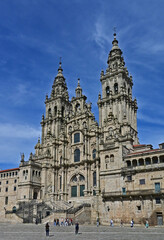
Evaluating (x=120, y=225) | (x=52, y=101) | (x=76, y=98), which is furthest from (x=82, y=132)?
(x=120, y=225)

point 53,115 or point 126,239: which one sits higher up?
point 53,115

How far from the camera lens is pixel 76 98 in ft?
219

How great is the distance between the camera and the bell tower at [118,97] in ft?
189

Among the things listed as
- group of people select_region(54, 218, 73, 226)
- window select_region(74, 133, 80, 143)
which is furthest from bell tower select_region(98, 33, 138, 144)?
group of people select_region(54, 218, 73, 226)

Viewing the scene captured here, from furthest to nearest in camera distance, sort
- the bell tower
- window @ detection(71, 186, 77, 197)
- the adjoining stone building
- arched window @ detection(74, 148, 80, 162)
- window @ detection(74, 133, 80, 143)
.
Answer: window @ detection(74, 133, 80, 143) → arched window @ detection(74, 148, 80, 162) → window @ detection(71, 186, 77, 197) → the bell tower → the adjoining stone building

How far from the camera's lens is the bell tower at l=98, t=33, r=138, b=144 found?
57.5 metres

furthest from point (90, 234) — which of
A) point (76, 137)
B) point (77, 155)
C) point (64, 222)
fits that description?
point (76, 137)

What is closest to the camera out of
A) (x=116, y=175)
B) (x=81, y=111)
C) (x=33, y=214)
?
(x=116, y=175)

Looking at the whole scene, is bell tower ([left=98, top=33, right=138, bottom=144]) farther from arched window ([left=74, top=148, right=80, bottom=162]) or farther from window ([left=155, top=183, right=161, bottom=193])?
window ([left=155, top=183, right=161, bottom=193])

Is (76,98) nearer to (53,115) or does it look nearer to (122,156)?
(53,115)

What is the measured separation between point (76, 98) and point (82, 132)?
10.1 m

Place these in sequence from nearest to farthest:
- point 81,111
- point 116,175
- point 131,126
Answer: point 116,175
point 131,126
point 81,111

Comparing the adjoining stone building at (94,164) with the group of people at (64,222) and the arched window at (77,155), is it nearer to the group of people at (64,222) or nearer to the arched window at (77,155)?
the arched window at (77,155)

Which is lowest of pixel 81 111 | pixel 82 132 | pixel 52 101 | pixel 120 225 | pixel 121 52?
pixel 120 225
